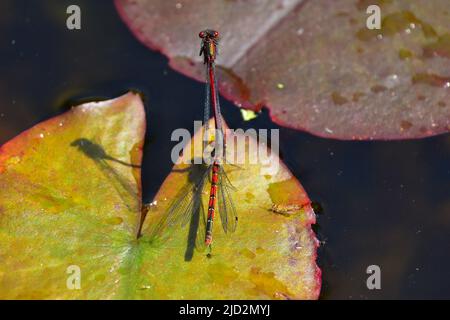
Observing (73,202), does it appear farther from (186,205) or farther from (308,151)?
(308,151)

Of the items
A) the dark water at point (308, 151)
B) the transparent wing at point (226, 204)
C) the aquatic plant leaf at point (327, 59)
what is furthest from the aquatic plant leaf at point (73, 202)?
the aquatic plant leaf at point (327, 59)

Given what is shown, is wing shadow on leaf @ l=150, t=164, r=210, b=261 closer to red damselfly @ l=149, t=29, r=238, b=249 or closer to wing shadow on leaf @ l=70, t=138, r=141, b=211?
red damselfly @ l=149, t=29, r=238, b=249

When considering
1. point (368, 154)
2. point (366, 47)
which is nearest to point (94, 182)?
point (368, 154)

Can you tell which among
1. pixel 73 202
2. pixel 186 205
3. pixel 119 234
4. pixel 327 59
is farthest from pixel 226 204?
pixel 327 59

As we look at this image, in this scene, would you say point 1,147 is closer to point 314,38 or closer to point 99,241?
point 99,241

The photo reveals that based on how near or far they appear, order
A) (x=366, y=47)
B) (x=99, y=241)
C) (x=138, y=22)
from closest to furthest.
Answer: (x=99, y=241) < (x=366, y=47) < (x=138, y=22)

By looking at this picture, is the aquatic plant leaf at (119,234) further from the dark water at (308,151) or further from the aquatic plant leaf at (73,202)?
A: the dark water at (308,151)

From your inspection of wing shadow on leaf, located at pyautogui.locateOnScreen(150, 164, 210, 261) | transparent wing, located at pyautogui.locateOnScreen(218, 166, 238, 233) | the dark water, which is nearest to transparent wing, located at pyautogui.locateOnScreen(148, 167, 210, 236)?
wing shadow on leaf, located at pyautogui.locateOnScreen(150, 164, 210, 261)
